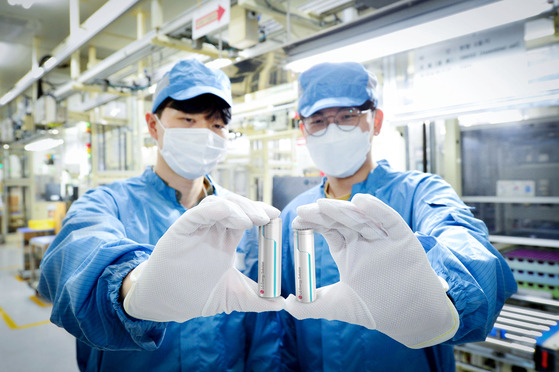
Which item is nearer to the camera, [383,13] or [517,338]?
[383,13]

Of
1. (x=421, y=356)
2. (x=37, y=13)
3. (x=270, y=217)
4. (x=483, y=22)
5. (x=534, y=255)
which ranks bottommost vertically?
(x=421, y=356)

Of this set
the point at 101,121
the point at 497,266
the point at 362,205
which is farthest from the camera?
the point at 101,121

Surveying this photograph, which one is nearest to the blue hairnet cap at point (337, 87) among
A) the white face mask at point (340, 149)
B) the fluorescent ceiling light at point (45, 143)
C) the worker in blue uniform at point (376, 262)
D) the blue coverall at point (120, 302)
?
the worker in blue uniform at point (376, 262)

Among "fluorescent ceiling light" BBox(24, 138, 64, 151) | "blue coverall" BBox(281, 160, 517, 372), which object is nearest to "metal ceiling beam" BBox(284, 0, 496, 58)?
"blue coverall" BBox(281, 160, 517, 372)

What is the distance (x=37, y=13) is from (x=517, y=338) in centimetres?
478

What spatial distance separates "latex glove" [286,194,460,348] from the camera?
0.73m

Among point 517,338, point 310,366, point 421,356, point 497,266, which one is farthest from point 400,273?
point 517,338

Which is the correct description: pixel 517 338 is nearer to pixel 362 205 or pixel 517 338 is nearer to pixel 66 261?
pixel 362 205

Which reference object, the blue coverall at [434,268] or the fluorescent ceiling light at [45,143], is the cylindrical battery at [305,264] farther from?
the fluorescent ceiling light at [45,143]

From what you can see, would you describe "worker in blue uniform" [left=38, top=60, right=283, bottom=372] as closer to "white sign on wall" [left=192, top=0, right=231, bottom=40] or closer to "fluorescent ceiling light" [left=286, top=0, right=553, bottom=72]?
"fluorescent ceiling light" [left=286, top=0, right=553, bottom=72]

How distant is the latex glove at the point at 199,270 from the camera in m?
0.75

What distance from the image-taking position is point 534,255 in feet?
7.20

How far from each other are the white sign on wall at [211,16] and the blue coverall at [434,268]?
1.21 m

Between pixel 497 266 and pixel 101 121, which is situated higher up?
pixel 101 121
